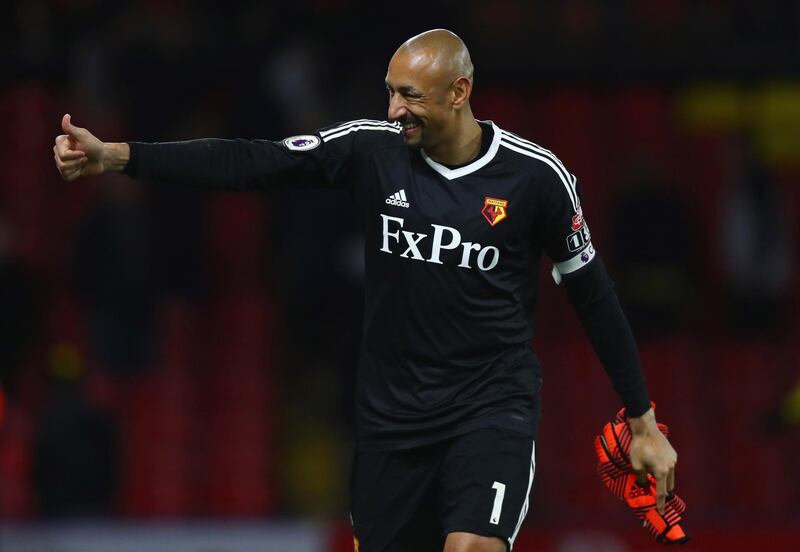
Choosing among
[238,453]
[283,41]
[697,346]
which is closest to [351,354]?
[238,453]

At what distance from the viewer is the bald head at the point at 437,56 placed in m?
5.39

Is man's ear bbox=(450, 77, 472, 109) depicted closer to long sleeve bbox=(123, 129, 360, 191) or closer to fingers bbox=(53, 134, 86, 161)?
long sleeve bbox=(123, 129, 360, 191)

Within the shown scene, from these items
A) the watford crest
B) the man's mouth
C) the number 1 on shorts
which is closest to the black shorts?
the number 1 on shorts

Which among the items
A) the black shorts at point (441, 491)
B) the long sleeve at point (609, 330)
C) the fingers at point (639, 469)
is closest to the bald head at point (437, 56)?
the long sleeve at point (609, 330)

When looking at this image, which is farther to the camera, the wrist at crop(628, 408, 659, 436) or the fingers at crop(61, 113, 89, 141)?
the wrist at crop(628, 408, 659, 436)

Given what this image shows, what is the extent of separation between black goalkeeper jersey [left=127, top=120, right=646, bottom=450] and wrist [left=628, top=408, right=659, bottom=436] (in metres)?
0.36

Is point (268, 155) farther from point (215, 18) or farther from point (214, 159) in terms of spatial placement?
point (215, 18)

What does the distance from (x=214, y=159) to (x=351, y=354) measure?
5.05 m

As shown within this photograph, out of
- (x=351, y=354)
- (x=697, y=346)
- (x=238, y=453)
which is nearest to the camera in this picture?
(x=351, y=354)

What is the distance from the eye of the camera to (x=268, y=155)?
18.3 feet

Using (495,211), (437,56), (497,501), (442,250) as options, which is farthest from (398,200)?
Answer: (497,501)

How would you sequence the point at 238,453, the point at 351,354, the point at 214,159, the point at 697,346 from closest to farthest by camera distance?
the point at 214,159 < the point at 351,354 < the point at 238,453 < the point at 697,346

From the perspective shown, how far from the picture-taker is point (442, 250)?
5496 mm

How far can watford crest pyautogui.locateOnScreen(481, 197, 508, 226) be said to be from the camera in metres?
5.50
